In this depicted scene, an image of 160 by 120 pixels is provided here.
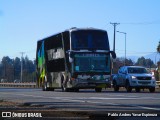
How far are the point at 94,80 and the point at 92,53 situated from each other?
1883mm

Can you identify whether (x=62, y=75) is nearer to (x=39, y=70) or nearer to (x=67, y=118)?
(x=39, y=70)

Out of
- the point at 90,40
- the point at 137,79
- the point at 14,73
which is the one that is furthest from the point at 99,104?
the point at 14,73

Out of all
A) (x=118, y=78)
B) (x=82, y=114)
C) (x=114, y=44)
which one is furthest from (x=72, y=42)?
(x=114, y=44)

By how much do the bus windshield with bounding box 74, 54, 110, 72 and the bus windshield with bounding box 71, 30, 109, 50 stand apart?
60 centimetres

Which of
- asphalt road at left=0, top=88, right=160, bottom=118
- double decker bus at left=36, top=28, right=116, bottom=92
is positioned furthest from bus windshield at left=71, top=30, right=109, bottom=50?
asphalt road at left=0, top=88, right=160, bottom=118

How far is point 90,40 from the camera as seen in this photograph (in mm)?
31047

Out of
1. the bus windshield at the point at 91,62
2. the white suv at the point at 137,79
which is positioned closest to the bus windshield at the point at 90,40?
the bus windshield at the point at 91,62

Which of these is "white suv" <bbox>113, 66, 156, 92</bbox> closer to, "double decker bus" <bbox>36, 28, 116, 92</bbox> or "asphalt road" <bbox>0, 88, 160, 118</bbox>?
"double decker bus" <bbox>36, 28, 116, 92</bbox>

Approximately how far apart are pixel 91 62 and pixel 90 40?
148 centimetres

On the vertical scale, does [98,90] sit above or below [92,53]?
below

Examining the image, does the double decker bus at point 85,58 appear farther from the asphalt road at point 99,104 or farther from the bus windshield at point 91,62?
the asphalt road at point 99,104

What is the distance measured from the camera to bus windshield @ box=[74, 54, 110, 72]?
31.2m

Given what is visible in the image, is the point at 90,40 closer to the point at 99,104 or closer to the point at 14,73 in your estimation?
the point at 99,104

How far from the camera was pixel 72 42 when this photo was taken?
30.7 metres
